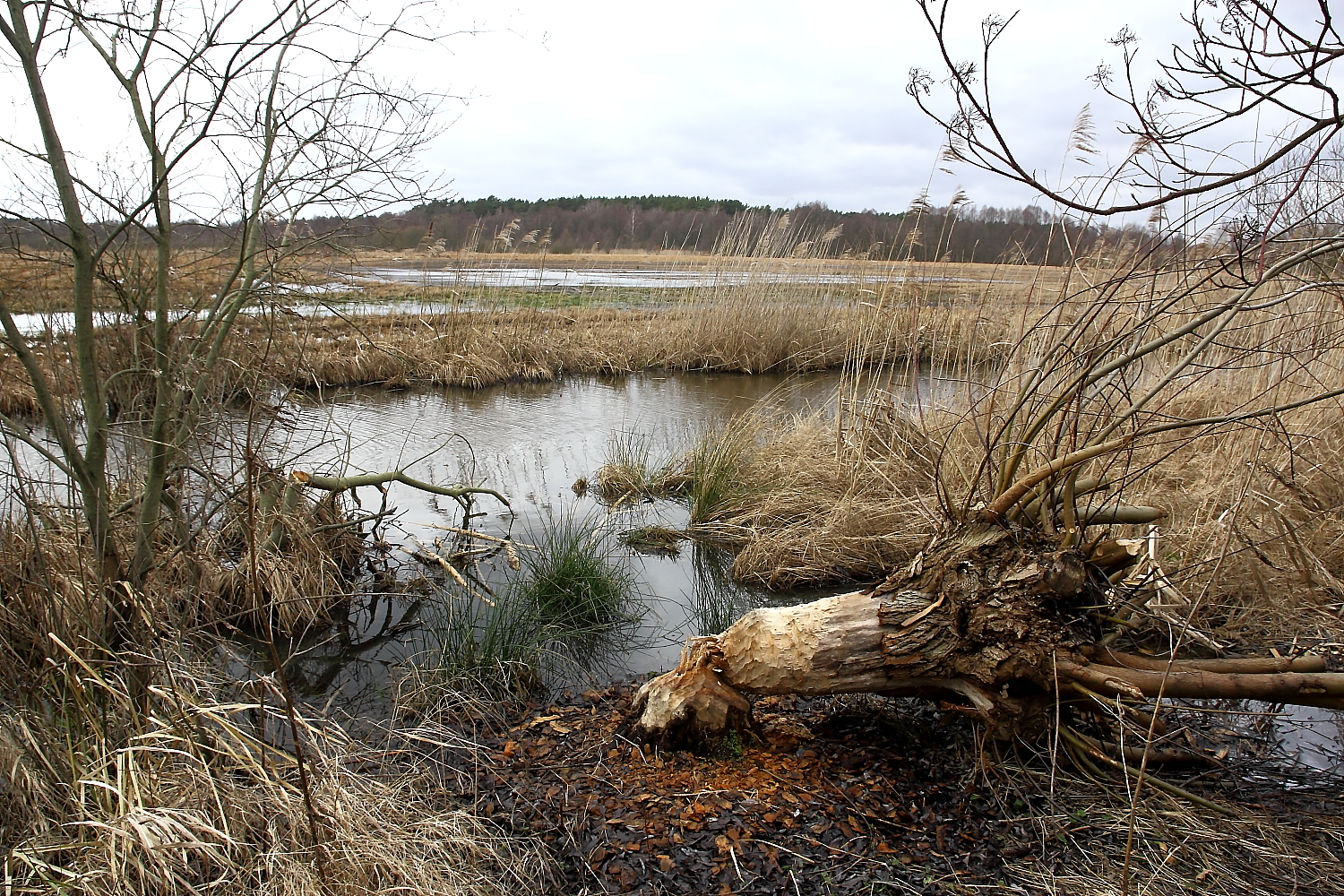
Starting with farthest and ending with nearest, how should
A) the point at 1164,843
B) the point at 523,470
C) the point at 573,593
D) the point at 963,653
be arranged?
the point at 523,470, the point at 573,593, the point at 963,653, the point at 1164,843

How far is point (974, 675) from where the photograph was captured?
107 inches

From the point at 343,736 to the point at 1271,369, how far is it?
6.11m

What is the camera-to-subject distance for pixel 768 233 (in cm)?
1169

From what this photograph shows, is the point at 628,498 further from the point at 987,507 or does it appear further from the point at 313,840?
the point at 313,840

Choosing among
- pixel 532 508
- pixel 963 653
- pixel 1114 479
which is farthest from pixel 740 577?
pixel 1114 479

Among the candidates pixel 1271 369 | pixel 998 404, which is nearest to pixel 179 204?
pixel 998 404

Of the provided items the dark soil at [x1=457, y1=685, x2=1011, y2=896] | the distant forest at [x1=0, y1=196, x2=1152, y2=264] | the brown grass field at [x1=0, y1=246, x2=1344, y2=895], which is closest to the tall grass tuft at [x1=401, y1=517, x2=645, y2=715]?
the dark soil at [x1=457, y1=685, x2=1011, y2=896]

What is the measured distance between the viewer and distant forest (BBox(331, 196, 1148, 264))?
566cm

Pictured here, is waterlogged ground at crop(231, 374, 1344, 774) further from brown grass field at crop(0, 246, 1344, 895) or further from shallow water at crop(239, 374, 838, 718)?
brown grass field at crop(0, 246, 1344, 895)

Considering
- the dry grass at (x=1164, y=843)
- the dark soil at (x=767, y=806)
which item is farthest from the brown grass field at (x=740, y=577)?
the dark soil at (x=767, y=806)

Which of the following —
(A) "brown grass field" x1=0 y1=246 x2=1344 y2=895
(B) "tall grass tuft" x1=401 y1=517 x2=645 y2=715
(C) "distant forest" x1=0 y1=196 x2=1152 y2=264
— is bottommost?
(B) "tall grass tuft" x1=401 y1=517 x2=645 y2=715

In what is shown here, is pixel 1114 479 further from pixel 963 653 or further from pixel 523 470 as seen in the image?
pixel 523 470

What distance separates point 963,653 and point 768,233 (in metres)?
9.66

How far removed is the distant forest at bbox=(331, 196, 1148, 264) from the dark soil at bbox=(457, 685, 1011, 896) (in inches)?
70.9
